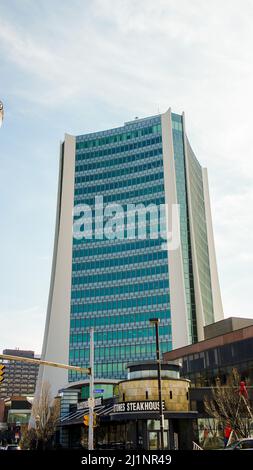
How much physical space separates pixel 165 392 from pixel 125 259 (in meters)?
77.2

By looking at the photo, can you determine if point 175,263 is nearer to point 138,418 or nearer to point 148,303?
point 148,303

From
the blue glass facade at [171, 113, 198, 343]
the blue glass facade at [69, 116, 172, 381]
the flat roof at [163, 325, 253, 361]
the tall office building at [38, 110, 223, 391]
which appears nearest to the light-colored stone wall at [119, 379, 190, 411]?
the flat roof at [163, 325, 253, 361]

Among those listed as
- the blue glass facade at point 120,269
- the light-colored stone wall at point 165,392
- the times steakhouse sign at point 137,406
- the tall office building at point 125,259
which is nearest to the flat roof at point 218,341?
the light-colored stone wall at point 165,392

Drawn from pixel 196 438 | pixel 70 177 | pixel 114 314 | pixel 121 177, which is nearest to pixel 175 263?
pixel 114 314

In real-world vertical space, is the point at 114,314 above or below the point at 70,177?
below

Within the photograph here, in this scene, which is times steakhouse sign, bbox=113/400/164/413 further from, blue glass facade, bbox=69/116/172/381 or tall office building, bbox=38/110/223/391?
blue glass facade, bbox=69/116/172/381

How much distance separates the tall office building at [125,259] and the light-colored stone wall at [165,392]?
6413 cm

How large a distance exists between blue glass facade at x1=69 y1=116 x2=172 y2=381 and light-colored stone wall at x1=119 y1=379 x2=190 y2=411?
212 feet

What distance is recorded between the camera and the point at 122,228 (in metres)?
122

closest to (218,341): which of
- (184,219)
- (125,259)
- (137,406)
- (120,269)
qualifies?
(137,406)

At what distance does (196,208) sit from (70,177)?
36.7 meters

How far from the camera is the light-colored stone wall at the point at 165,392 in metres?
41.8

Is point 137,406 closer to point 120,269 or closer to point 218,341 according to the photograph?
point 218,341

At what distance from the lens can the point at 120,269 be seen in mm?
118688
